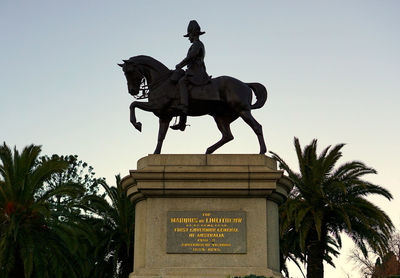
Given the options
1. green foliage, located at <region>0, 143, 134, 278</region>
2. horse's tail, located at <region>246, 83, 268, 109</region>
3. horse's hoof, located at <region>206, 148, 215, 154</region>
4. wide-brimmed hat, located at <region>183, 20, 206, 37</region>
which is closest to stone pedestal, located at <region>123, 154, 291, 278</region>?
horse's hoof, located at <region>206, 148, 215, 154</region>

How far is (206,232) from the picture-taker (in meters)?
13.5

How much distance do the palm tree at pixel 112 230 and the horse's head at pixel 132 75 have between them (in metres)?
14.4

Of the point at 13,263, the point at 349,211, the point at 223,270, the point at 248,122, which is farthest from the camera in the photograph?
the point at 349,211

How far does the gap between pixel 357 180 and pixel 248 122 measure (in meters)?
15.0

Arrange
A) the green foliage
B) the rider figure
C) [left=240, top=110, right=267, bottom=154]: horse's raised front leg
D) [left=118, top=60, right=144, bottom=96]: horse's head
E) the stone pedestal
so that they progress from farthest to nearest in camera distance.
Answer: the green foliage < [left=118, top=60, right=144, bottom=96]: horse's head < [left=240, top=110, right=267, bottom=154]: horse's raised front leg < the rider figure < the stone pedestal

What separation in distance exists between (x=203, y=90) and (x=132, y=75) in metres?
1.66

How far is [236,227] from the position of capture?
1355 cm

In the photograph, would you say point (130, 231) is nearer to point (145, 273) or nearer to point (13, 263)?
point (13, 263)

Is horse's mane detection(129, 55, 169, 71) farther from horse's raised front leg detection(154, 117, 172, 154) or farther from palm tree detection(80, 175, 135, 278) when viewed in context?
palm tree detection(80, 175, 135, 278)

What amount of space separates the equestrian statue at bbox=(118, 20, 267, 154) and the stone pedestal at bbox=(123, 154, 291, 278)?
3.32 ft

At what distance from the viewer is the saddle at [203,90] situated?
48.7 feet

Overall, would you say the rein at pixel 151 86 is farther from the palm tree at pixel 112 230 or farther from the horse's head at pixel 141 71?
the palm tree at pixel 112 230

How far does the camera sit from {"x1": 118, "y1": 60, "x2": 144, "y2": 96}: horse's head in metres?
15.2

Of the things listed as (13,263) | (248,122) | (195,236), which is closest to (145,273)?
(195,236)
